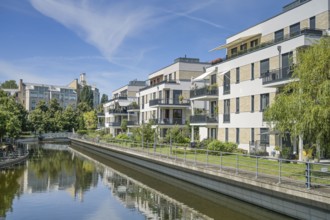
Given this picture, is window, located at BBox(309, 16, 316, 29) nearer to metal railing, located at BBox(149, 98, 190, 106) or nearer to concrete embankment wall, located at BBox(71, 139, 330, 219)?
concrete embankment wall, located at BBox(71, 139, 330, 219)

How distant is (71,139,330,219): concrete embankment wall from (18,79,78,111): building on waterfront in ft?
344

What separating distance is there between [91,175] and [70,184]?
17.4 feet

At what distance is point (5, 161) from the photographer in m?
33.8

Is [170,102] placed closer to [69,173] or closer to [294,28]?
[69,173]

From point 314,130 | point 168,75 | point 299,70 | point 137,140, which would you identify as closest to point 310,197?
point 314,130

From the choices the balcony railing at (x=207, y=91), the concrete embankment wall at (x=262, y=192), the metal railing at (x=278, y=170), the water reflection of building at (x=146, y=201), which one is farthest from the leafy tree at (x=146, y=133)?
the concrete embankment wall at (x=262, y=192)

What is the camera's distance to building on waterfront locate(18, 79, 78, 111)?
413 ft

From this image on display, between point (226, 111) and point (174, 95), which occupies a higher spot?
point (174, 95)

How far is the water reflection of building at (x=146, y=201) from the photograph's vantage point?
1792 cm

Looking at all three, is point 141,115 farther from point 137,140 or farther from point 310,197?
point 310,197

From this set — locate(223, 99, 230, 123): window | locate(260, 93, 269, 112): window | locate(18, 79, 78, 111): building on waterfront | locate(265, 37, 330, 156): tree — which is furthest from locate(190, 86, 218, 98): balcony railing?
locate(18, 79, 78, 111): building on waterfront

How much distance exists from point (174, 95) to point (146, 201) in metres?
31.8

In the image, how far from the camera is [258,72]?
31141mm

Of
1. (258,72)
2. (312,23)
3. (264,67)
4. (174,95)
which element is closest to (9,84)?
(174,95)
